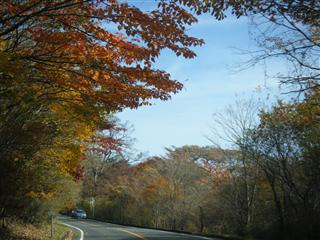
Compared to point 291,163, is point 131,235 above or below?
below

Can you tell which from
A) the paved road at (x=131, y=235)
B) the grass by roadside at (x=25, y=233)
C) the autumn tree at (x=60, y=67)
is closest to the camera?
the autumn tree at (x=60, y=67)

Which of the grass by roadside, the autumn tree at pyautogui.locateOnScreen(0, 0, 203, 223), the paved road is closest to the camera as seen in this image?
the autumn tree at pyautogui.locateOnScreen(0, 0, 203, 223)

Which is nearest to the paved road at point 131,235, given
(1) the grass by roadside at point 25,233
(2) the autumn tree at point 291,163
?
(1) the grass by roadside at point 25,233

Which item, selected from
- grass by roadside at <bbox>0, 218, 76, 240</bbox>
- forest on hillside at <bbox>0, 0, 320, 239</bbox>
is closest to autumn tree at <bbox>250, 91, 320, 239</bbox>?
forest on hillside at <bbox>0, 0, 320, 239</bbox>

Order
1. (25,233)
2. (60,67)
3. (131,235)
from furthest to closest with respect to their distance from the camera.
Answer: (131,235)
(25,233)
(60,67)

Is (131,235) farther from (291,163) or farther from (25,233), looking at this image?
(291,163)

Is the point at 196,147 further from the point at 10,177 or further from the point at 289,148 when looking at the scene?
the point at 10,177

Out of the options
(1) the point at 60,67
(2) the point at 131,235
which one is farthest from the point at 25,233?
(1) the point at 60,67

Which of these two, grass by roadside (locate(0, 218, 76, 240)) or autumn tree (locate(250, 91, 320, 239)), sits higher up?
autumn tree (locate(250, 91, 320, 239))

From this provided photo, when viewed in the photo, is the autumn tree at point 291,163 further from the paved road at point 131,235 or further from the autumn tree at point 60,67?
the autumn tree at point 60,67

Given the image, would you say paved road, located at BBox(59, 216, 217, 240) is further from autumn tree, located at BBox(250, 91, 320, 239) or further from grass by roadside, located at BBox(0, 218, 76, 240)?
autumn tree, located at BBox(250, 91, 320, 239)

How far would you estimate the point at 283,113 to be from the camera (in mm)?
19156

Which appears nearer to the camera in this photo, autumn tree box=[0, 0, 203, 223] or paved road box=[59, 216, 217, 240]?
autumn tree box=[0, 0, 203, 223]

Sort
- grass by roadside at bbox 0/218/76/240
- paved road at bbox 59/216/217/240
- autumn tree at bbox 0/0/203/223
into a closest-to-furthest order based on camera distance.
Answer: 1. autumn tree at bbox 0/0/203/223
2. grass by roadside at bbox 0/218/76/240
3. paved road at bbox 59/216/217/240
